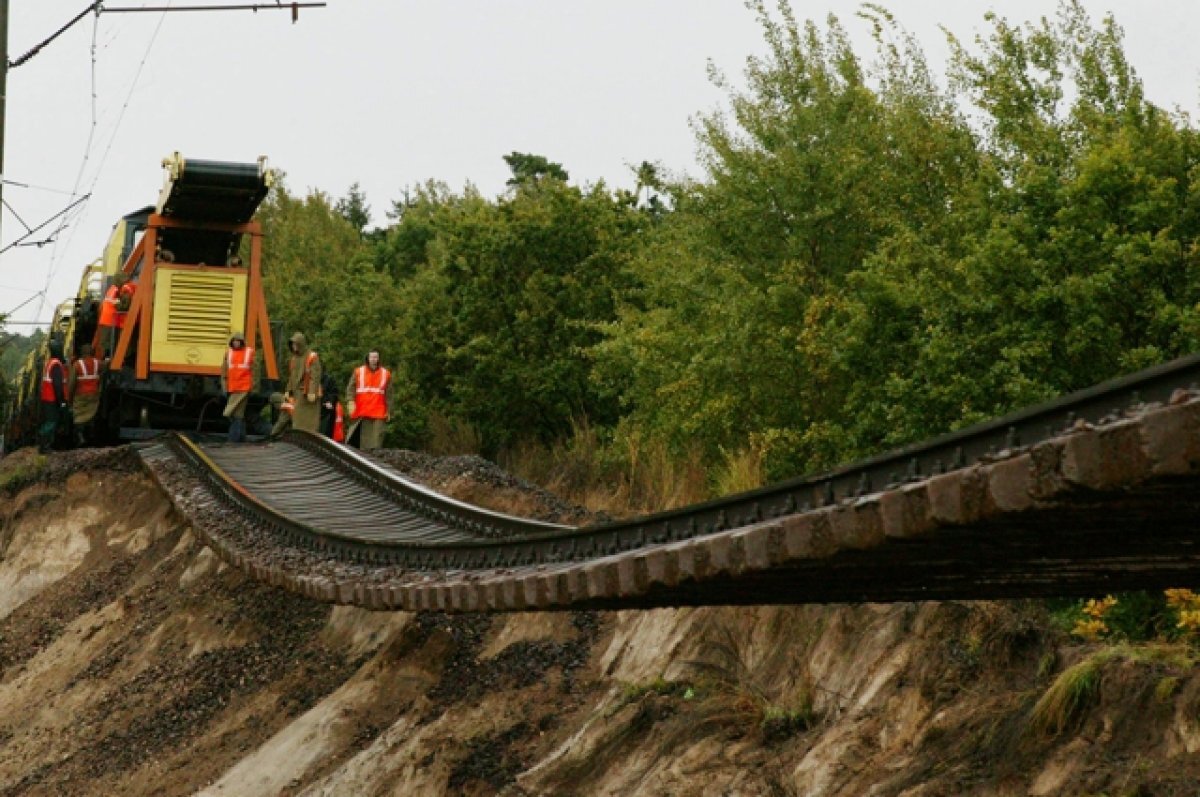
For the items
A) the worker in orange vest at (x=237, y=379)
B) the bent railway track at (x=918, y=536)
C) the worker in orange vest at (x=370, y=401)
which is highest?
the worker in orange vest at (x=237, y=379)

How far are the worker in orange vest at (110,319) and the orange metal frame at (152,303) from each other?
5.2 inches

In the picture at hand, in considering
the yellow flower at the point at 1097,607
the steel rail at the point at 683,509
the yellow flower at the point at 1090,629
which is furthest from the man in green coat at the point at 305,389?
the yellow flower at the point at 1090,629

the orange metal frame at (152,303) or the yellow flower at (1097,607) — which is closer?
the yellow flower at (1097,607)

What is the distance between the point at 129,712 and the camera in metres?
17.1

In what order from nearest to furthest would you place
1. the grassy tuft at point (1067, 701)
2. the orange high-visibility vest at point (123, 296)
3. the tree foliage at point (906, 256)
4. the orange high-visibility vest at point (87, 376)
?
the grassy tuft at point (1067, 701), the tree foliage at point (906, 256), the orange high-visibility vest at point (87, 376), the orange high-visibility vest at point (123, 296)

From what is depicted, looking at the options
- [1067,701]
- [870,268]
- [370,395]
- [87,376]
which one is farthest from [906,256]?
[1067,701]

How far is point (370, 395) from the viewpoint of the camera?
25.2 m

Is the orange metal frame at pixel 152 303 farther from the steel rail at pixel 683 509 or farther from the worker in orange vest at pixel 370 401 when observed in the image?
the steel rail at pixel 683 509

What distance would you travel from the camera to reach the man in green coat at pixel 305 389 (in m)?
25.4

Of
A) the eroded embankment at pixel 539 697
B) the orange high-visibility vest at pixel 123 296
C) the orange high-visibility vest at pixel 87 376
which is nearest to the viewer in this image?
the eroded embankment at pixel 539 697

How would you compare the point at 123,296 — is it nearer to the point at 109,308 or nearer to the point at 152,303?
the point at 109,308

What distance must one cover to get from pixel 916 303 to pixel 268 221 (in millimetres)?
50950

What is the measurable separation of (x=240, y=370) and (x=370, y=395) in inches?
74.9

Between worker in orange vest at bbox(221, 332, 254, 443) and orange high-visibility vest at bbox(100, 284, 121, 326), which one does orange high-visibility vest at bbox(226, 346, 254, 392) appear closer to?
worker in orange vest at bbox(221, 332, 254, 443)
